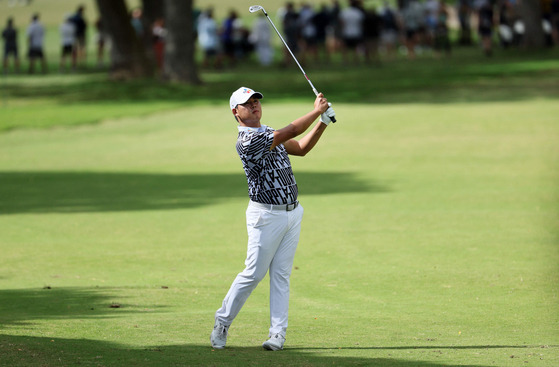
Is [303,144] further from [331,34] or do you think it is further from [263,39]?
[331,34]

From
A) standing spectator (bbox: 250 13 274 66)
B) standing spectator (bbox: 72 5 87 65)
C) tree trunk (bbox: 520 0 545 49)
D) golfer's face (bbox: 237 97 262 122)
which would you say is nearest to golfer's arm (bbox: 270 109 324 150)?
golfer's face (bbox: 237 97 262 122)

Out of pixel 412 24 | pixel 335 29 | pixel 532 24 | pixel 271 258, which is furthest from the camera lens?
pixel 335 29

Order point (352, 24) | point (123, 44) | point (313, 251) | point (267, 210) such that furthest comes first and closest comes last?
point (352, 24)
point (123, 44)
point (313, 251)
point (267, 210)

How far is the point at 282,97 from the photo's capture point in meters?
31.9

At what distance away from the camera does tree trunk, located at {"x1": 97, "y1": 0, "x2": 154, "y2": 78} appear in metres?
37.5

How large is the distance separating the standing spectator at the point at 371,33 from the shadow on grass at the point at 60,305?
108 feet

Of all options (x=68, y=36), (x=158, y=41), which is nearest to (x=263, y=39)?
(x=158, y=41)

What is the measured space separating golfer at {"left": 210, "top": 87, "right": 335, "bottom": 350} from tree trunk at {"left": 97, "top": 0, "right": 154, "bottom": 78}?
3114cm

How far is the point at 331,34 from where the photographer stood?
165 ft

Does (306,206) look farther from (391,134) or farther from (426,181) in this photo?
(391,134)

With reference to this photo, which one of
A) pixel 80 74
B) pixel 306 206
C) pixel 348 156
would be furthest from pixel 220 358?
pixel 80 74

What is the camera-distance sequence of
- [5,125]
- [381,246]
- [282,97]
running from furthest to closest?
[282,97]
[5,125]
[381,246]

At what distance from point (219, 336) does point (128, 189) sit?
1050cm

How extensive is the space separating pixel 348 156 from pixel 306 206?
619 cm
